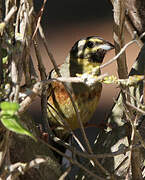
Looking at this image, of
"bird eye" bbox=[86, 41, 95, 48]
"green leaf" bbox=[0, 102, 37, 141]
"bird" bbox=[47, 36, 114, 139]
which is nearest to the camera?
"green leaf" bbox=[0, 102, 37, 141]

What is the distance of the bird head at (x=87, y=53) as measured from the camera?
1990 millimetres

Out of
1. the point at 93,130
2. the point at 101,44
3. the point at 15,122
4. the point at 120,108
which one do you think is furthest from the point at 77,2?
the point at 15,122

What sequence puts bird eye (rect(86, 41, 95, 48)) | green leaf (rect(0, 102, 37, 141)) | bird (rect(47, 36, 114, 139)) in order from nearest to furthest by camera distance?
green leaf (rect(0, 102, 37, 141))
bird (rect(47, 36, 114, 139))
bird eye (rect(86, 41, 95, 48))

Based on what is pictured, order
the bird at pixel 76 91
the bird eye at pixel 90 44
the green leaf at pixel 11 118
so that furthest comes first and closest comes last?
the bird eye at pixel 90 44, the bird at pixel 76 91, the green leaf at pixel 11 118

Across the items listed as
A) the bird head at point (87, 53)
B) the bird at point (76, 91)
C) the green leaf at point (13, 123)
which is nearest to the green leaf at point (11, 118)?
the green leaf at point (13, 123)

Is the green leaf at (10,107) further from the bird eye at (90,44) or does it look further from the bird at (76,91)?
the bird eye at (90,44)

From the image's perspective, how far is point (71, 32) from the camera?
3506mm

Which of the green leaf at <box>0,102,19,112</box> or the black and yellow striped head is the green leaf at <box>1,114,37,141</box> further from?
the black and yellow striped head

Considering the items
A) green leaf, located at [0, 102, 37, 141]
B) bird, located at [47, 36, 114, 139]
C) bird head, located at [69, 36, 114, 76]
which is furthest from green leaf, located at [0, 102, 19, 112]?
bird head, located at [69, 36, 114, 76]

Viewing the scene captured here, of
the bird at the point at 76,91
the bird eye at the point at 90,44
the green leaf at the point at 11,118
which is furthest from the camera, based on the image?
the bird eye at the point at 90,44

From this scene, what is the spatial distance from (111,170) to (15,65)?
1.79 feet

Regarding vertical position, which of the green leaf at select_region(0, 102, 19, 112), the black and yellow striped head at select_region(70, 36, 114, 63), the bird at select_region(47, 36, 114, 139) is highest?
the green leaf at select_region(0, 102, 19, 112)

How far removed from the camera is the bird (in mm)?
1881

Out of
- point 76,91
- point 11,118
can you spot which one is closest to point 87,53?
point 76,91
